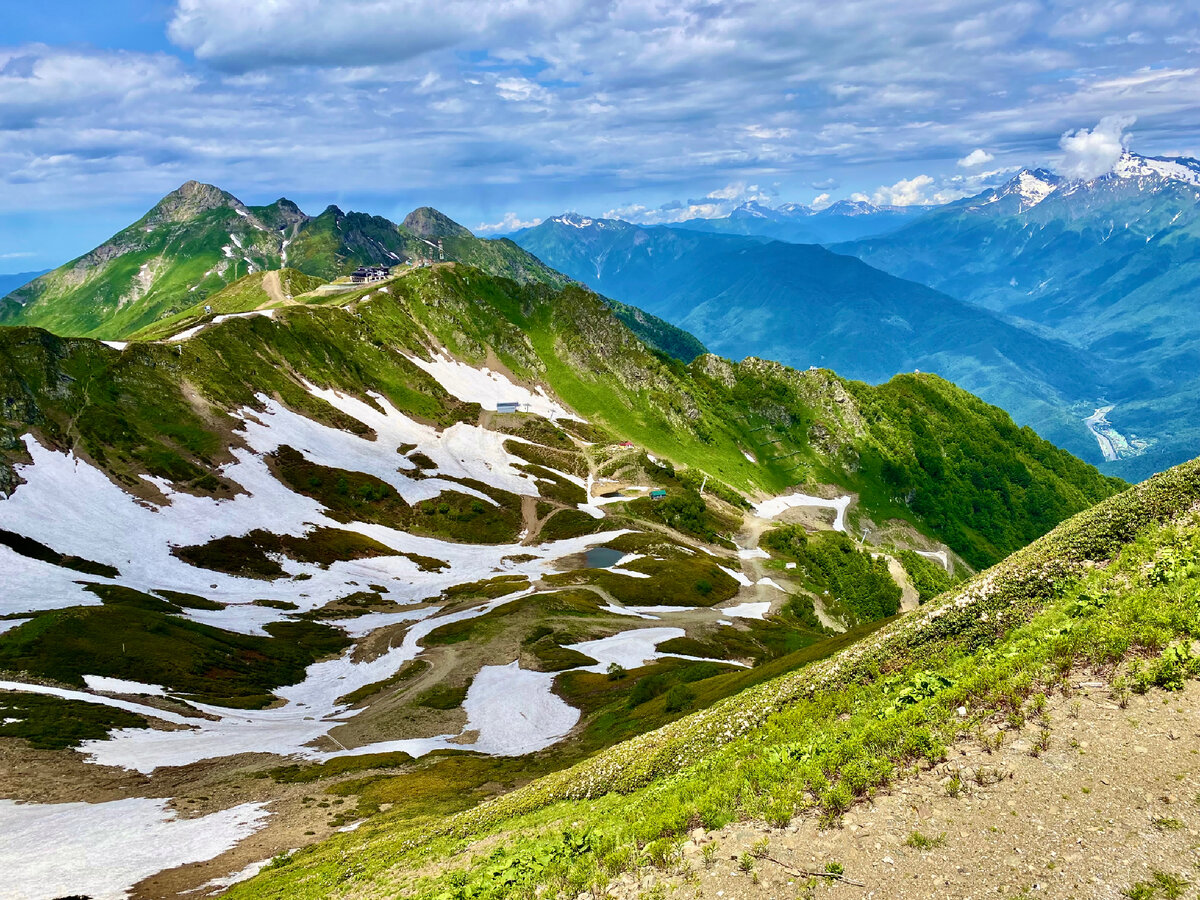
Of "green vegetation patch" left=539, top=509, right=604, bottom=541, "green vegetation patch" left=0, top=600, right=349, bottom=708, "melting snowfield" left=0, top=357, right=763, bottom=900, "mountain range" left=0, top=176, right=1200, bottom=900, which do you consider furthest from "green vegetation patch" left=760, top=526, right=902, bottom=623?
"green vegetation patch" left=0, top=600, right=349, bottom=708

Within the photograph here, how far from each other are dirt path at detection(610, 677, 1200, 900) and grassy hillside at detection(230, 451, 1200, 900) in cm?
53

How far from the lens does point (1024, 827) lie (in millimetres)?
14602

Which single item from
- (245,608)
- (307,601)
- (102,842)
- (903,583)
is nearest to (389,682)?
(245,608)

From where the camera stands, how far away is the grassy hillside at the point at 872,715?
17562 mm

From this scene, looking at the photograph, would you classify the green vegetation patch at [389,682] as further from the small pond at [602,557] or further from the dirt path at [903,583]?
the dirt path at [903,583]

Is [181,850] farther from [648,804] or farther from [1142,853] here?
[1142,853]

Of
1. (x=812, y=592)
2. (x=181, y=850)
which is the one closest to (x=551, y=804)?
(x=181, y=850)

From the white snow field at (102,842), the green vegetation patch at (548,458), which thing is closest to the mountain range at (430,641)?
the white snow field at (102,842)

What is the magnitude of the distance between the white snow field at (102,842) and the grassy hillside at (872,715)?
39.4 ft

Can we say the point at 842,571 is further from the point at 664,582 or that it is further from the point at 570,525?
the point at 570,525

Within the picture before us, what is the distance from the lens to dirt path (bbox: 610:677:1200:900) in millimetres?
13367

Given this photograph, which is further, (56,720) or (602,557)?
(602,557)

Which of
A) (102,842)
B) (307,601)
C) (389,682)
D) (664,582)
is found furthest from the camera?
(664,582)

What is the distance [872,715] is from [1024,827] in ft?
20.2
